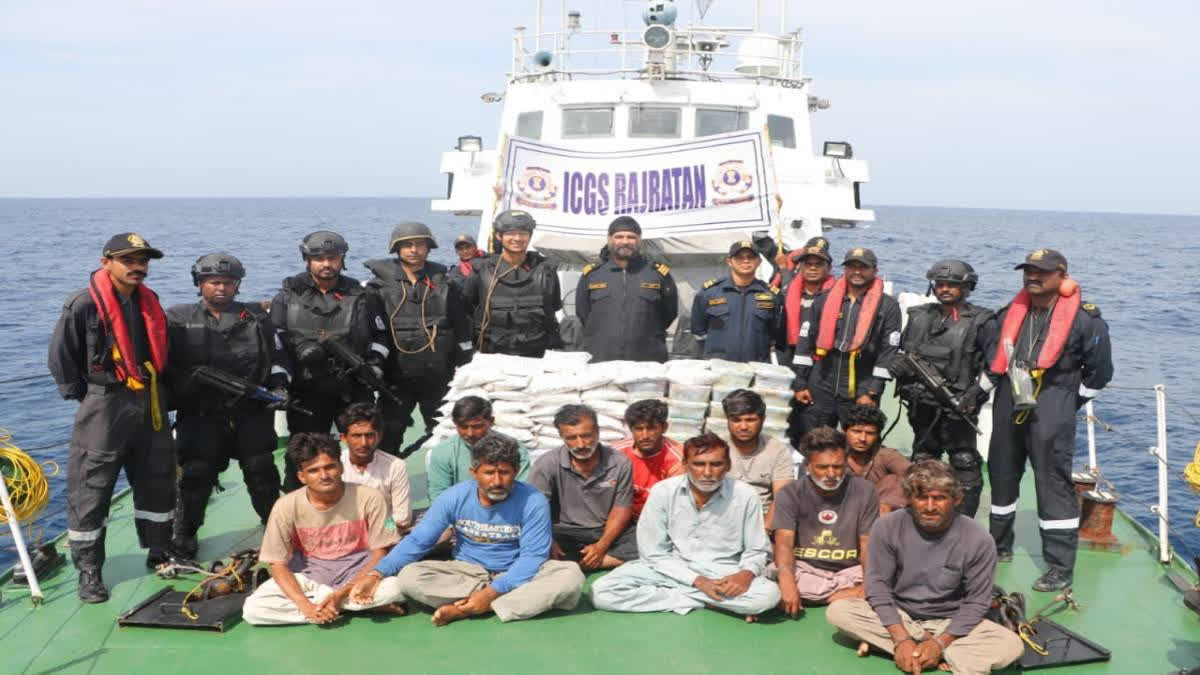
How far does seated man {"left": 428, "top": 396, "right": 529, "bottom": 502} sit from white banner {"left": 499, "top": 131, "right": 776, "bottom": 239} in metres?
2.94

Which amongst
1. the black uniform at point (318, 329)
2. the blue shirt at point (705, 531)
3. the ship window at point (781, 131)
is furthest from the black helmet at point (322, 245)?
the ship window at point (781, 131)

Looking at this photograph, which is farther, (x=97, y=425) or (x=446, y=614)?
(x=97, y=425)

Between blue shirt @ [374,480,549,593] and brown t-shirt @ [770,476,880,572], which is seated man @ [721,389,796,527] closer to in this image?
brown t-shirt @ [770,476,880,572]

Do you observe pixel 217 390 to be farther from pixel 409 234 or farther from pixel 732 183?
pixel 732 183

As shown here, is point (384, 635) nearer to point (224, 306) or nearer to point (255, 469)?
point (255, 469)

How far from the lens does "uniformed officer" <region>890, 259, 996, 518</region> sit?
6.64 metres

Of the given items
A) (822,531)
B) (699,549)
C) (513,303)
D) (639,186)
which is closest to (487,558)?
(699,549)

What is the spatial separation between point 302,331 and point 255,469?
3.19ft

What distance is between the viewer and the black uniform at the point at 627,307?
7.73 meters

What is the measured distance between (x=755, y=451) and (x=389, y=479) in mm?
2326

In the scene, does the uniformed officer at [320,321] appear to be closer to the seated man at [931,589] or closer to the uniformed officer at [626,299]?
the uniformed officer at [626,299]

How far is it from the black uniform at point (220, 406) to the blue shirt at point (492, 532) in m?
1.52

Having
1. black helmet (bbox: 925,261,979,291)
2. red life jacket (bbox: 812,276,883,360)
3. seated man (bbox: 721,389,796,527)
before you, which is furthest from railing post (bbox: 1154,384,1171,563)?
seated man (bbox: 721,389,796,527)

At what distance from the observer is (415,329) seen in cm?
739
